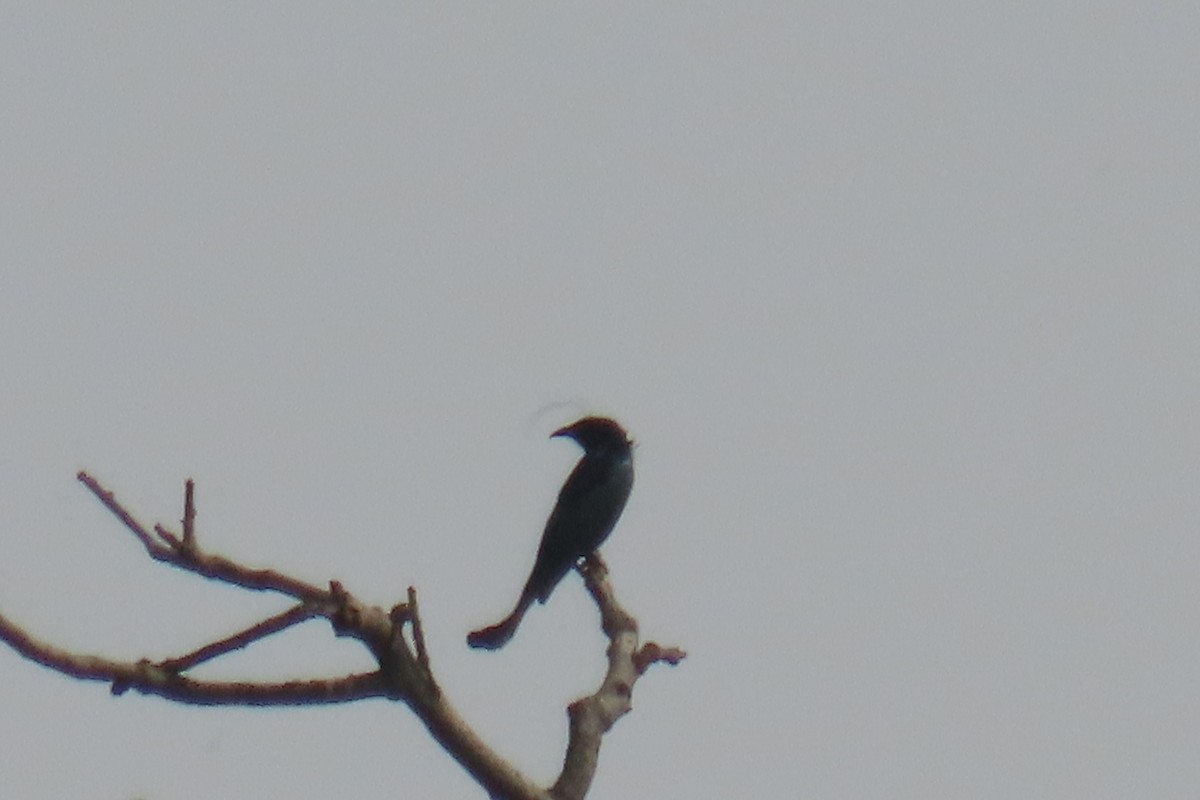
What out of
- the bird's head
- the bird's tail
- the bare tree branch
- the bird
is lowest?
the bare tree branch

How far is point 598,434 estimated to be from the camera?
402 inches

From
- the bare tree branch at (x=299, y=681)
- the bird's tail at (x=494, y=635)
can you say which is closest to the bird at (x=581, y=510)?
the bird's tail at (x=494, y=635)

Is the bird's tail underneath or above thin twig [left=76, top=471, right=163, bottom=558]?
above

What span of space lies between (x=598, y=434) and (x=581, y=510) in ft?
2.60

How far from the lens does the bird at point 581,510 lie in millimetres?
9039

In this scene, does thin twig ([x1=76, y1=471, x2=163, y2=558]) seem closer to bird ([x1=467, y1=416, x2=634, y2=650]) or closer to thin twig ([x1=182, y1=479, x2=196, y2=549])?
thin twig ([x1=182, y1=479, x2=196, y2=549])

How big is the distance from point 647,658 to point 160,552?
2.15m

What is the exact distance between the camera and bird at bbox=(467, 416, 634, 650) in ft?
29.7

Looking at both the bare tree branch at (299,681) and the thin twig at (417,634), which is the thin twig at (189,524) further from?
the thin twig at (417,634)

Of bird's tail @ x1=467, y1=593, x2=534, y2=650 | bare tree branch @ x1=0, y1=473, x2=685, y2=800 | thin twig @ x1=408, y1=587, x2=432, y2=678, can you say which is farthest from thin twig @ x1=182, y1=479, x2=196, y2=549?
bird's tail @ x1=467, y1=593, x2=534, y2=650

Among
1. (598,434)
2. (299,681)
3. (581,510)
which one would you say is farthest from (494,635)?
(299,681)

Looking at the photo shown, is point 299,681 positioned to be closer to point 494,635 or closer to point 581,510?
point 494,635

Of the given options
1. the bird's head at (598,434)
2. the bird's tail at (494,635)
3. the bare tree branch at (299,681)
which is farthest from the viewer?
the bird's head at (598,434)

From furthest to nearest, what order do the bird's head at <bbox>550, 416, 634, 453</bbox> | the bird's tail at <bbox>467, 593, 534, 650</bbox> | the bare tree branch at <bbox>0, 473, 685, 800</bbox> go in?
the bird's head at <bbox>550, 416, 634, 453</bbox>, the bird's tail at <bbox>467, 593, 534, 650</bbox>, the bare tree branch at <bbox>0, 473, 685, 800</bbox>
